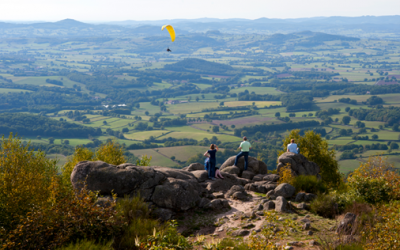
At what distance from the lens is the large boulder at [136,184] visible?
1891cm

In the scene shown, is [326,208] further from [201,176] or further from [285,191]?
[201,176]

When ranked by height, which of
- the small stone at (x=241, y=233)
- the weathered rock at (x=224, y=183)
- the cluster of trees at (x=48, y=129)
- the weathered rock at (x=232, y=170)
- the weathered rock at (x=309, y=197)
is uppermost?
the small stone at (x=241, y=233)

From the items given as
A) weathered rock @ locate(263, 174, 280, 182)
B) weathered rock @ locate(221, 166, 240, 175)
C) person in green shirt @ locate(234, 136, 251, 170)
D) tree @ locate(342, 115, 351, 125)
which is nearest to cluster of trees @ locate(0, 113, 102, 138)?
tree @ locate(342, 115, 351, 125)

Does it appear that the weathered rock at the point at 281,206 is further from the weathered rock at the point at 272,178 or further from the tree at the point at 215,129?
the tree at the point at 215,129

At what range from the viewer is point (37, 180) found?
1488 centimetres

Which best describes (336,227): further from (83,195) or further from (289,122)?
(289,122)

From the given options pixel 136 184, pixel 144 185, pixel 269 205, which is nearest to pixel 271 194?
pixel 269 205

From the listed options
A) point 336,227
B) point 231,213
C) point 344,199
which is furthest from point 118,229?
point 344,199

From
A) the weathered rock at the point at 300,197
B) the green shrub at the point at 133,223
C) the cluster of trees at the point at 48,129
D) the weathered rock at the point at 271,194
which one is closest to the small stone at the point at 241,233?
the green shrub at the point at 133,223

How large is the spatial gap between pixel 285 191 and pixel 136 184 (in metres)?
10.1

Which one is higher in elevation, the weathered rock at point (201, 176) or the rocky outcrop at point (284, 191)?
the rocky outcrop at point (284, 191)

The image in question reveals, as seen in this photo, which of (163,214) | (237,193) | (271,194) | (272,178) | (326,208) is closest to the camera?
(326,208)

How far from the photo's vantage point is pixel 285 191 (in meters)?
20.8

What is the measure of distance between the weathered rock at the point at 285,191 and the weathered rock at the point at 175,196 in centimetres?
565
